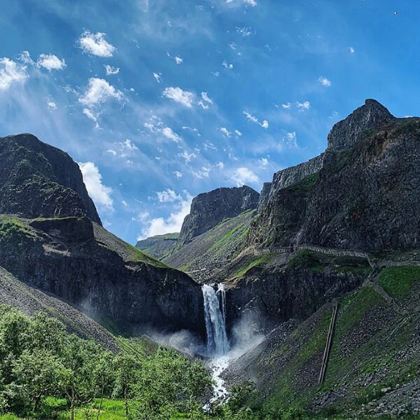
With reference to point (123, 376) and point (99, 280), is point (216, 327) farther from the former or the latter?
point (123, 376)

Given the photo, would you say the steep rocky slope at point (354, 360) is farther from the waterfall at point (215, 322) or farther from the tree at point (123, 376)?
the waterfall at point (215, 322)

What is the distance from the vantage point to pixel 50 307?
5802 inches

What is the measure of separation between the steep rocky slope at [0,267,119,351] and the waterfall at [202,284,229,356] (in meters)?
34.0

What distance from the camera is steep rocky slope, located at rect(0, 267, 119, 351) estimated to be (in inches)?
5313

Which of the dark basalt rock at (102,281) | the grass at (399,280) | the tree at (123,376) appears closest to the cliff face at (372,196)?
the grass at (399,280)

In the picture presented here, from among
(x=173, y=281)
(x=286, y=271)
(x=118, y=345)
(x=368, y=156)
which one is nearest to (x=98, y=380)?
(x=118, y=345)

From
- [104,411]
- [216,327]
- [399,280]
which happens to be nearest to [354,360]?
[399,280]

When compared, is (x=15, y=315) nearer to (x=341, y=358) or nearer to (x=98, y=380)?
(x=98, y=380)

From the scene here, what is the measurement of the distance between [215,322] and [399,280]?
89.4m

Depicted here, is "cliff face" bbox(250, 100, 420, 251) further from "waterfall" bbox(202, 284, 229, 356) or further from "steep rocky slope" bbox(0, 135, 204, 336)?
"steep rocky slope" bbox(0, 135, 204, 336)

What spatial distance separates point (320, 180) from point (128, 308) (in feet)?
279

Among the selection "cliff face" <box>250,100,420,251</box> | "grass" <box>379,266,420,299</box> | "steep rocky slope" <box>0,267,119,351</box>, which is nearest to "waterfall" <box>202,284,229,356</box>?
"steep rocky slope" <box>0,267,119,351</box>

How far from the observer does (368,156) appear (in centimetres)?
14325

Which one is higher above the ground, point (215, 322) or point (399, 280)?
point (399, 280)
